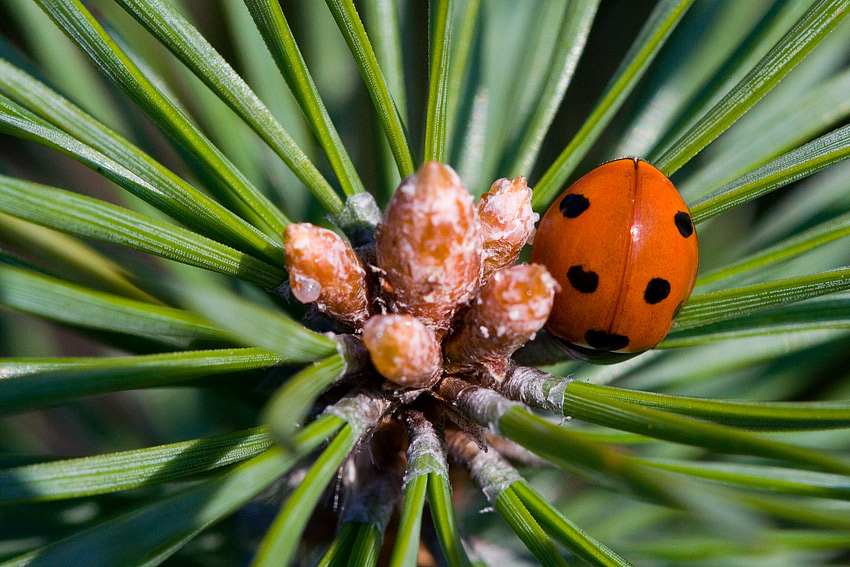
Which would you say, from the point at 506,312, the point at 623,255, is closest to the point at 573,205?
the point at 623,255

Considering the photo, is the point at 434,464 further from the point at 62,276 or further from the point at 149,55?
the point at 149,55

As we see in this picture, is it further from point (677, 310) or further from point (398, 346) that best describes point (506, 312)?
point (677, 310)

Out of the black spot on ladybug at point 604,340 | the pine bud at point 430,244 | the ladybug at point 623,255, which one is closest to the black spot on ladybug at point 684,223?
the ladybug at point 623,255

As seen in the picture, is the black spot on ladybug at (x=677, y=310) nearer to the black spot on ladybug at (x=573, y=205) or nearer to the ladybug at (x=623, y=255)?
the ladybug at (x=623, y=255)

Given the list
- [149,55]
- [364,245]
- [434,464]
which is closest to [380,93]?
[364,245]

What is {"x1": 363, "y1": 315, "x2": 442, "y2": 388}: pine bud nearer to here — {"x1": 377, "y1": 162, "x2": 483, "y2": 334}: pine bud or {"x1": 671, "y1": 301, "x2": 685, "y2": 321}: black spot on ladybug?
{"x1": 377, "y1": 162, "x2": 483, "y2": 334}: pine bud

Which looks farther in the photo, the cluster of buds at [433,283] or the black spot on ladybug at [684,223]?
the black spot on ladybug at [684,223]

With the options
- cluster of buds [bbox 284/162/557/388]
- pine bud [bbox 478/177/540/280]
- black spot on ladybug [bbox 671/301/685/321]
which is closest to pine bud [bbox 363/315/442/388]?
cluster of buds [bbox 284/162/557/388]
